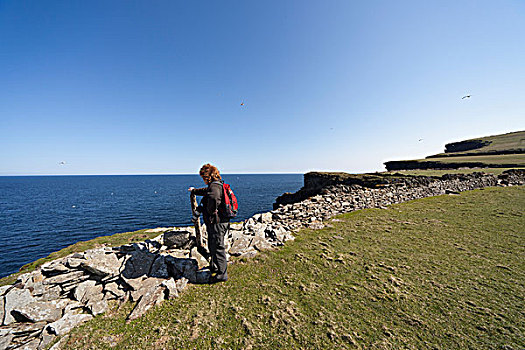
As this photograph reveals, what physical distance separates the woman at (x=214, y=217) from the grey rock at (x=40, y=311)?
3.67m

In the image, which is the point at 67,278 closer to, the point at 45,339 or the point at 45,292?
the point at 45,292

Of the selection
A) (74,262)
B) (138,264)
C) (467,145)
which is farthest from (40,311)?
(467,145)

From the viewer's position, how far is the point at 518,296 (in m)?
5.14

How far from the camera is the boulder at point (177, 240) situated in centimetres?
710

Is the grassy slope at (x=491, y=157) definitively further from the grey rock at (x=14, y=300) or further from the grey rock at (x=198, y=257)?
the grey rock at (x=14, y=300)

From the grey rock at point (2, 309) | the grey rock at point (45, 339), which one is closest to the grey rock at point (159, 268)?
the grey rock at point (45, 339)

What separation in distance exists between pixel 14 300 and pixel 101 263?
64.0 inches

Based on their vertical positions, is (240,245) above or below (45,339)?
above

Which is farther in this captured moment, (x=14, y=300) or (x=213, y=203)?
(x=213, y=203)

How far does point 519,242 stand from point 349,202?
24.8 feet

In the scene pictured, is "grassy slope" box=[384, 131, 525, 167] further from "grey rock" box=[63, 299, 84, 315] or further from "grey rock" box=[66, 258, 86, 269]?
"grey rock" box=[66, 258, 86, 269]

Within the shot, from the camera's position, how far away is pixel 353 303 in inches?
196

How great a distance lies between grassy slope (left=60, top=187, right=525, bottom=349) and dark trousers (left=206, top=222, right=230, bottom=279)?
455mm

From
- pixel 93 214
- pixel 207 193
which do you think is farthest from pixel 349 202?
pixel 93 214
